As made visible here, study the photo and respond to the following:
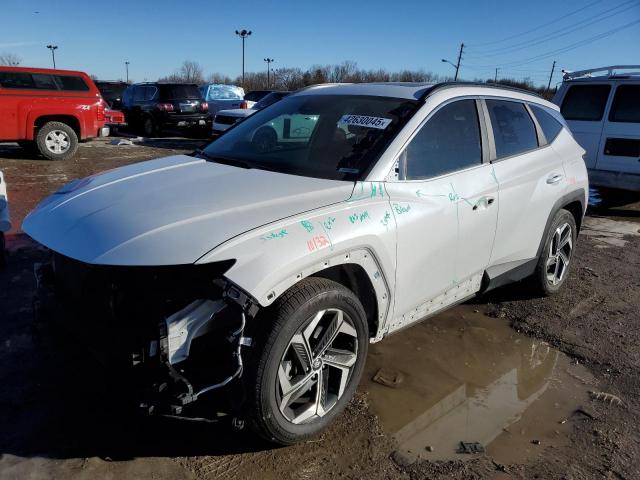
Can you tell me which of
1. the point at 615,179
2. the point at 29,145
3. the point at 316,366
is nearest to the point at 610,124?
the point at 615,179

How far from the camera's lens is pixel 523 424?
3035 millimetres

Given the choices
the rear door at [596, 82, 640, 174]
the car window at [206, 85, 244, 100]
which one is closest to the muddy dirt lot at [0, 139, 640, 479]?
the rear door at [596, 82, 640, 174]

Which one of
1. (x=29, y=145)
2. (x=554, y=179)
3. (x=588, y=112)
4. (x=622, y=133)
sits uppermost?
(x=588, y=112)

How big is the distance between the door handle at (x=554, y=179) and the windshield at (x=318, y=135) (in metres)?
1.61

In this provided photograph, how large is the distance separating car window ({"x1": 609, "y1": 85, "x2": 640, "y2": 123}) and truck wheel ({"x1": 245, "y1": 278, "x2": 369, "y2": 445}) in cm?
745

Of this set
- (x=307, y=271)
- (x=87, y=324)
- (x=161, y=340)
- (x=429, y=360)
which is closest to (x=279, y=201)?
(x=307, y=271)

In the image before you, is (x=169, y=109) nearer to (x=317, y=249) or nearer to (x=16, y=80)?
(x=16, y=80)

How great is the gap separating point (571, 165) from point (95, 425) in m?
4.24

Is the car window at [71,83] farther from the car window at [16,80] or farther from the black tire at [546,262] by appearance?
the black tire at [546,262]

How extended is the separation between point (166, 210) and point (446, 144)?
1883mm

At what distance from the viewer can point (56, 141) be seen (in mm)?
11531

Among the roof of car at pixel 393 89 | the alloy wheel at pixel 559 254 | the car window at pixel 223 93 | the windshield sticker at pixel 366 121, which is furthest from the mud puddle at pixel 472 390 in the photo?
the car window at pixel 223 93

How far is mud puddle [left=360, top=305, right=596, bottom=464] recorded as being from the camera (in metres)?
2.86

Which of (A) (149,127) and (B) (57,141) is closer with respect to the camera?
(B) (57,141)
